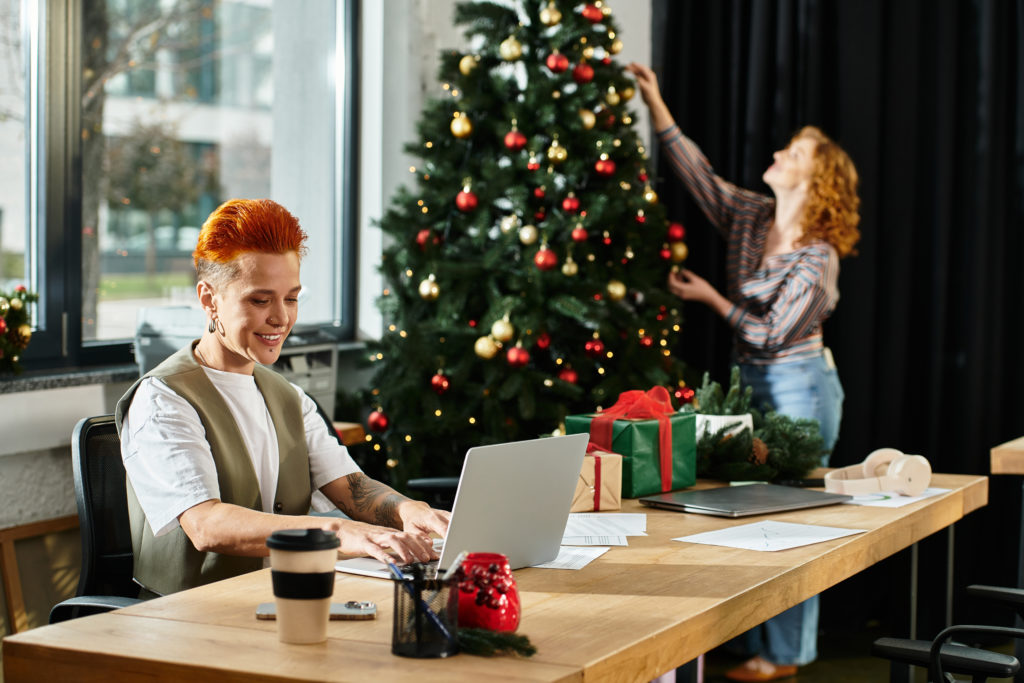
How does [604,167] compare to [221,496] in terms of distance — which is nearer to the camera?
[221,496]

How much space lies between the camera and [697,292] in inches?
152

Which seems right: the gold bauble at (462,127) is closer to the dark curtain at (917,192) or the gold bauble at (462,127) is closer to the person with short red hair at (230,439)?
the dark curtain at (917,192)

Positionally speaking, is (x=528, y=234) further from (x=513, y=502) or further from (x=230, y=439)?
(x=513, y=502)

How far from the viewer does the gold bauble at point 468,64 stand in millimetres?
3459

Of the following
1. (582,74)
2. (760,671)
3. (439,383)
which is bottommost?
(760,671)

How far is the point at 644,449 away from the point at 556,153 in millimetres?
1264

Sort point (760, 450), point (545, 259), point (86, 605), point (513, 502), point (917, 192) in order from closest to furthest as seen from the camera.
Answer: point (513, 502), point (86, 605), point (760, 450), point (545, 259), point (917, 192)

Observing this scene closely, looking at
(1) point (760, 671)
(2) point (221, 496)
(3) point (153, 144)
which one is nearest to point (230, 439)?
(2) point (221, 496)

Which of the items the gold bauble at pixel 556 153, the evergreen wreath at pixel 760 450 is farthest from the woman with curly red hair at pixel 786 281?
the evergreen wreath at pixel 760 450

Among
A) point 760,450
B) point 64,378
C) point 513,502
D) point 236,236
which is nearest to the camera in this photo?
point 513,502

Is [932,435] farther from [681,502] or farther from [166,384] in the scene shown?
[166,384]

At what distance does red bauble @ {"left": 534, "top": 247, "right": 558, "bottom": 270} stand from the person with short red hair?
3.87ft

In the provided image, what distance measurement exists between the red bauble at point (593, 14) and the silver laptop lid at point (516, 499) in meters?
2.03

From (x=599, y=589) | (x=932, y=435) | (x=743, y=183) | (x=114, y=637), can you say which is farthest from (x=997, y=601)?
(x=743, y=183)
